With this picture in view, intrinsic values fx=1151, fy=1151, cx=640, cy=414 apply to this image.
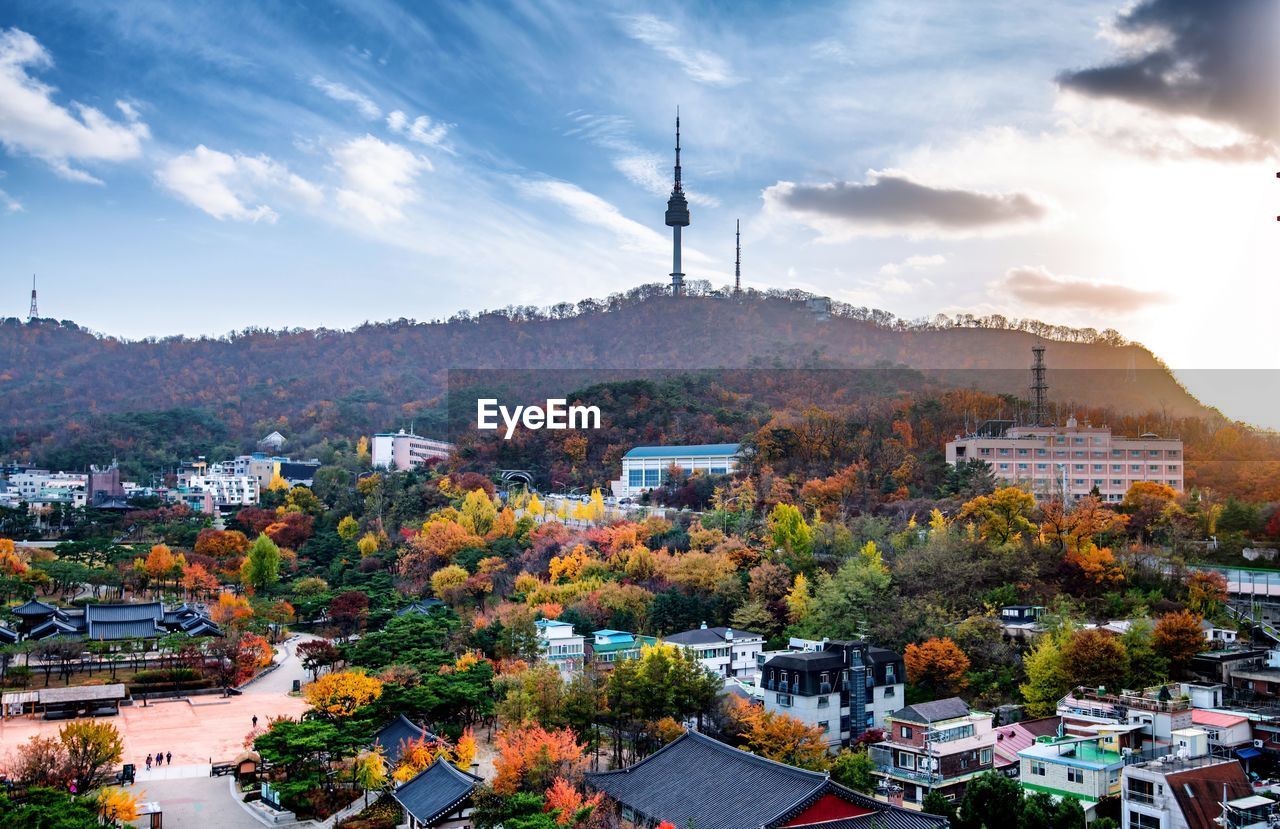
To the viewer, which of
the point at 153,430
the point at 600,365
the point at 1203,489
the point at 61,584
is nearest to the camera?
the point at 1203,489

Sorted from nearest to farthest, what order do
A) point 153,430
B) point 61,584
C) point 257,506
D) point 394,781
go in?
point 394,781 < point 61,584 < point 257,506 < point 153,430

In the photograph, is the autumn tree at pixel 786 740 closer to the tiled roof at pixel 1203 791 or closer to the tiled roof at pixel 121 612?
the tiled roof at pixel 1203 791

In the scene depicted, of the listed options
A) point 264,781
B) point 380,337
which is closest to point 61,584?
point 264,781

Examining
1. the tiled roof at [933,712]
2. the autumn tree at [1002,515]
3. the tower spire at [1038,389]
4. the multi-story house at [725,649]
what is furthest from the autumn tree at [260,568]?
the tower spire at [1038,389]

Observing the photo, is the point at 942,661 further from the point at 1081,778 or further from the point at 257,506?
the point at 257,506

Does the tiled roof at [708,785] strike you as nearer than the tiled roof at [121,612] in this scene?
Yes

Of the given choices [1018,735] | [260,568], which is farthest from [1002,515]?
[260,568]

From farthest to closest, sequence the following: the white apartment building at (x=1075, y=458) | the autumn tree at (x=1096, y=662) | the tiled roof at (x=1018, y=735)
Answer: the white apartment building at (x=1075, y=458) < the autumn tree at (x=1096, y=662) < the tiled roof at (x=1018, y=735)
